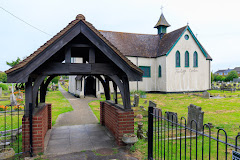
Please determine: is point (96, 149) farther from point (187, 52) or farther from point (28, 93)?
point (187, 52)

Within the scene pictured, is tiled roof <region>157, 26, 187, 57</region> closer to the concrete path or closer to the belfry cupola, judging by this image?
the belfry cupola

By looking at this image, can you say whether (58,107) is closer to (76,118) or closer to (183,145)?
(76,118)

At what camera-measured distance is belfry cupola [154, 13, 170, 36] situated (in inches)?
1179


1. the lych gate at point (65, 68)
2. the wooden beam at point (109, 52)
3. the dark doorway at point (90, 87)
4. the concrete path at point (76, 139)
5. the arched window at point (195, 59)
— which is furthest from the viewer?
the arched window at point (195, 59)

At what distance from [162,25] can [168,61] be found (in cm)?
796

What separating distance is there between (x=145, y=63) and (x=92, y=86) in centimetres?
898

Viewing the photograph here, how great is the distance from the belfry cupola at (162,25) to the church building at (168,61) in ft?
5.90

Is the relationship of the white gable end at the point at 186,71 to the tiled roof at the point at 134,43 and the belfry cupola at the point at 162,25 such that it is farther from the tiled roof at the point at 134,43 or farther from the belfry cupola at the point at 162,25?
the belfry cupola at the point at 162,25

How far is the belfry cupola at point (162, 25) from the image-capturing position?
30.0 m

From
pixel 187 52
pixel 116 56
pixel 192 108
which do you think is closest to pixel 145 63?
pixel 187 52

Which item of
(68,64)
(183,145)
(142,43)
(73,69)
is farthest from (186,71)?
(68,64)

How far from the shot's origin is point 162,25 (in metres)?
30.1

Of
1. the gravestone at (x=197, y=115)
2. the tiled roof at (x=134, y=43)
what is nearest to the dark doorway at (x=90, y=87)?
the tiled roof at (x=134, y=43)

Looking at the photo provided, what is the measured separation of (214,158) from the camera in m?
5.32
